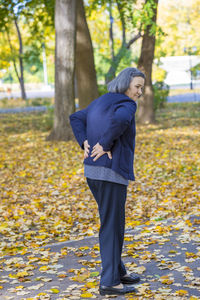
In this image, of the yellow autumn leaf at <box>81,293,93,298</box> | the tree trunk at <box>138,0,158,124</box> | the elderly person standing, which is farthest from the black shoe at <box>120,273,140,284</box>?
the tree trunk at <box>138,0,158,124</box>

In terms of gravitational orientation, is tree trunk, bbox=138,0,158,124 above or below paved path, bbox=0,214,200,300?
above

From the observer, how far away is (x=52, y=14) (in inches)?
732

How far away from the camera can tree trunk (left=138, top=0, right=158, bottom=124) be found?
17.2 meters

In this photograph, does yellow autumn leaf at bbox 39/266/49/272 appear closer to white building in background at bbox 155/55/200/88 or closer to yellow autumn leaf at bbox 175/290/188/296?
yellow autumn leaf at bbox 175/290/188/296

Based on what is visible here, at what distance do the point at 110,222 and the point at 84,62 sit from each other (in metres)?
13.4

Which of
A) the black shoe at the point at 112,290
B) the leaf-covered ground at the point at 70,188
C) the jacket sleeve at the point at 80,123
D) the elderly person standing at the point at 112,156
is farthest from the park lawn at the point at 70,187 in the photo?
the jacket sleeve at the point at 80,123

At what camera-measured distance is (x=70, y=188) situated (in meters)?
9.24

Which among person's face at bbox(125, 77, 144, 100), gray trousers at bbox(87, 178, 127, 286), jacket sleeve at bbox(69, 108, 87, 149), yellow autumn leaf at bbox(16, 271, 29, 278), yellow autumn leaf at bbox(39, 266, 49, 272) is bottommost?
yellow autumn leaf at bbox(39, 266, 49, 272)

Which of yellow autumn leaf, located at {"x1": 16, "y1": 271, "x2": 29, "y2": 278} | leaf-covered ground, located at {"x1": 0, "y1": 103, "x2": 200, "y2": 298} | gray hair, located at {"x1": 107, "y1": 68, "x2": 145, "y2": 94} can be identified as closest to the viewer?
gray hair, located at {"x1": 107, "y1": 68, "x2": 145, "y2": 94}

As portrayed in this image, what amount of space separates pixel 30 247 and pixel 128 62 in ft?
52.7

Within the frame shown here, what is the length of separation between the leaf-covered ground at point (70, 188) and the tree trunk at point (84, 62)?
219cm

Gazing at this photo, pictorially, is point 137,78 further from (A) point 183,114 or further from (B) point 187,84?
(B) point 187,84

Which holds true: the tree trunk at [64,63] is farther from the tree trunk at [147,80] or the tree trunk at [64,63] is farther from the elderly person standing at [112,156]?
the elderly person standing at [112,156]

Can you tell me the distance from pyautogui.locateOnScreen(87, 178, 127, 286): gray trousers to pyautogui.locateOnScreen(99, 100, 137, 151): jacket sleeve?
33 centimetres
